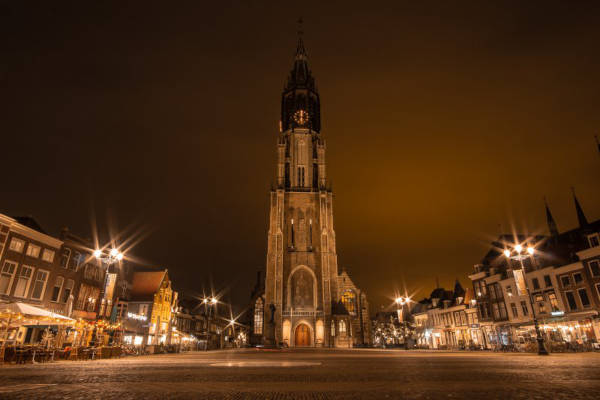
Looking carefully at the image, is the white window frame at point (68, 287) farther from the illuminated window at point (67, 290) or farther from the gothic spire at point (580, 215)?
the gothic spire at point (580, 215)

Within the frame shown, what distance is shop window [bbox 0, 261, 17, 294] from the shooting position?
21.1 m

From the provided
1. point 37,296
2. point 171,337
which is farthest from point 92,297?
point 171,337

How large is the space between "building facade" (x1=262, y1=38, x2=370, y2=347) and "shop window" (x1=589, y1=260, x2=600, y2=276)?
91.2ft

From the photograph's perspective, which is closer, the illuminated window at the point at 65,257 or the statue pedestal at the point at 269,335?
the illuminated window at the point at 65,257

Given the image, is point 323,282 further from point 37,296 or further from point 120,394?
point 120,394

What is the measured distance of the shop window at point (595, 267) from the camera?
1016 inches

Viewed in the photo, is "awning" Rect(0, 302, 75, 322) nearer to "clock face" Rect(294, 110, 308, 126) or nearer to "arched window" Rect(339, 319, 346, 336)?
"arched window" Rect(339, 319, 346, 336)

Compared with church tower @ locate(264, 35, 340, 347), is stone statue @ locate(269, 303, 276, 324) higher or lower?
lower

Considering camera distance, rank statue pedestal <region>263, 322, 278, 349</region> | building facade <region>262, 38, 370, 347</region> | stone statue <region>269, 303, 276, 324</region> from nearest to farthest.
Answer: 1. statue pedestal <region>263, 322, 278, 349</region>
2. stone statue <region>269, 303, 276, 324</region>
3. building facade <region>262, 38, 370, 347</region>

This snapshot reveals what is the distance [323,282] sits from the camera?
158 ft

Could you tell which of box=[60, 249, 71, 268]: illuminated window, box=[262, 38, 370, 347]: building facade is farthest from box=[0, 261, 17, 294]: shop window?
box=[262, 38, 370, 347]: building facade

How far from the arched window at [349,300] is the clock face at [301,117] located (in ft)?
98.6

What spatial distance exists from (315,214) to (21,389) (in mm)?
47736

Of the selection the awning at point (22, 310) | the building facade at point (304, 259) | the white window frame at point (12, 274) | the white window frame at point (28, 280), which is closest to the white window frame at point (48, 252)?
the white window frame at point (28, 280)
